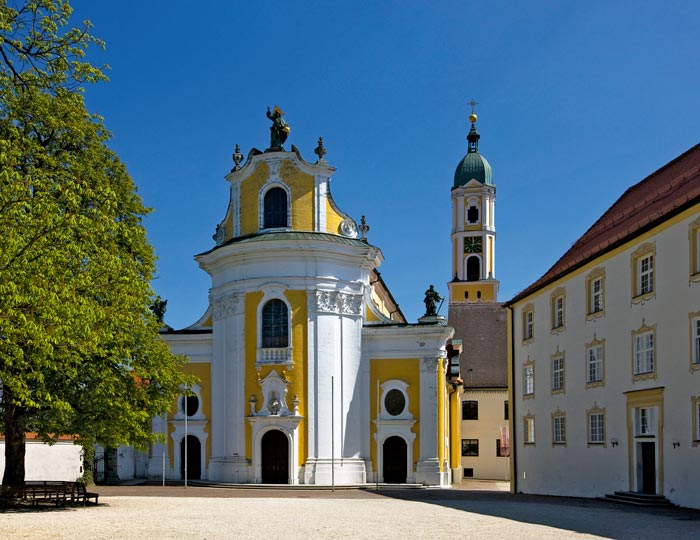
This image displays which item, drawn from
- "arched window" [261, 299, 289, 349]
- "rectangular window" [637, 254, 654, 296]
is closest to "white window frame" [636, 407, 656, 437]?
"rectangular window" [637, 254, 654, 296]

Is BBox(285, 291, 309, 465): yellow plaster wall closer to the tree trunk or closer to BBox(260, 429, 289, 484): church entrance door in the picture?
BBox(260, 429, 289, 484): church entrance door

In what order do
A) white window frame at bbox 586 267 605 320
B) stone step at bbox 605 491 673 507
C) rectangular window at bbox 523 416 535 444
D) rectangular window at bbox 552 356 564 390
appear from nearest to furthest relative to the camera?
stone step at bbox 605 491 673 507 → white window frame at bbox 586 267 605 320 → rectangular window at bbox 552 356 564 390 → rectangular window at bbox 523 416 535 444

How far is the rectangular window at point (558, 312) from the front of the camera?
3369cm

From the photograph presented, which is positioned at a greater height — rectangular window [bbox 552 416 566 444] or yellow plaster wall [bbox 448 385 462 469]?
rectangular window [bbox 552 416 566 444]

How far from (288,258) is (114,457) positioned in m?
13.0

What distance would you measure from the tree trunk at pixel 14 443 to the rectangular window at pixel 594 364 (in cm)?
1806

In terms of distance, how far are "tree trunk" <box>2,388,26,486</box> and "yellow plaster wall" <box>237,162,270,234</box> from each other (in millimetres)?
20659

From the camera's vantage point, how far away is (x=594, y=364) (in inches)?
1197

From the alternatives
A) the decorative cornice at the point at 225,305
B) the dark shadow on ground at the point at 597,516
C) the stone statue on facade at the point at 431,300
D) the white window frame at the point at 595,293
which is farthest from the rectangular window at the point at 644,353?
the decorative cornice at the point at 225,305

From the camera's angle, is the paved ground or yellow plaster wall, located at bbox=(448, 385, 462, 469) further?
yellow plaster wall, located at bbox=(448, 385, 462, 469)

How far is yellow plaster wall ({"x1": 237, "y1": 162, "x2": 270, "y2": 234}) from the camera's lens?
44000 millimetres

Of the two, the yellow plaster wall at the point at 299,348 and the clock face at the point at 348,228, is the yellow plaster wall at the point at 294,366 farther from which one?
the clock face at the point at 348,228

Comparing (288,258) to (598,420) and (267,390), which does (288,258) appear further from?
(598,420)

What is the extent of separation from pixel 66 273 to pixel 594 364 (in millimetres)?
19260
